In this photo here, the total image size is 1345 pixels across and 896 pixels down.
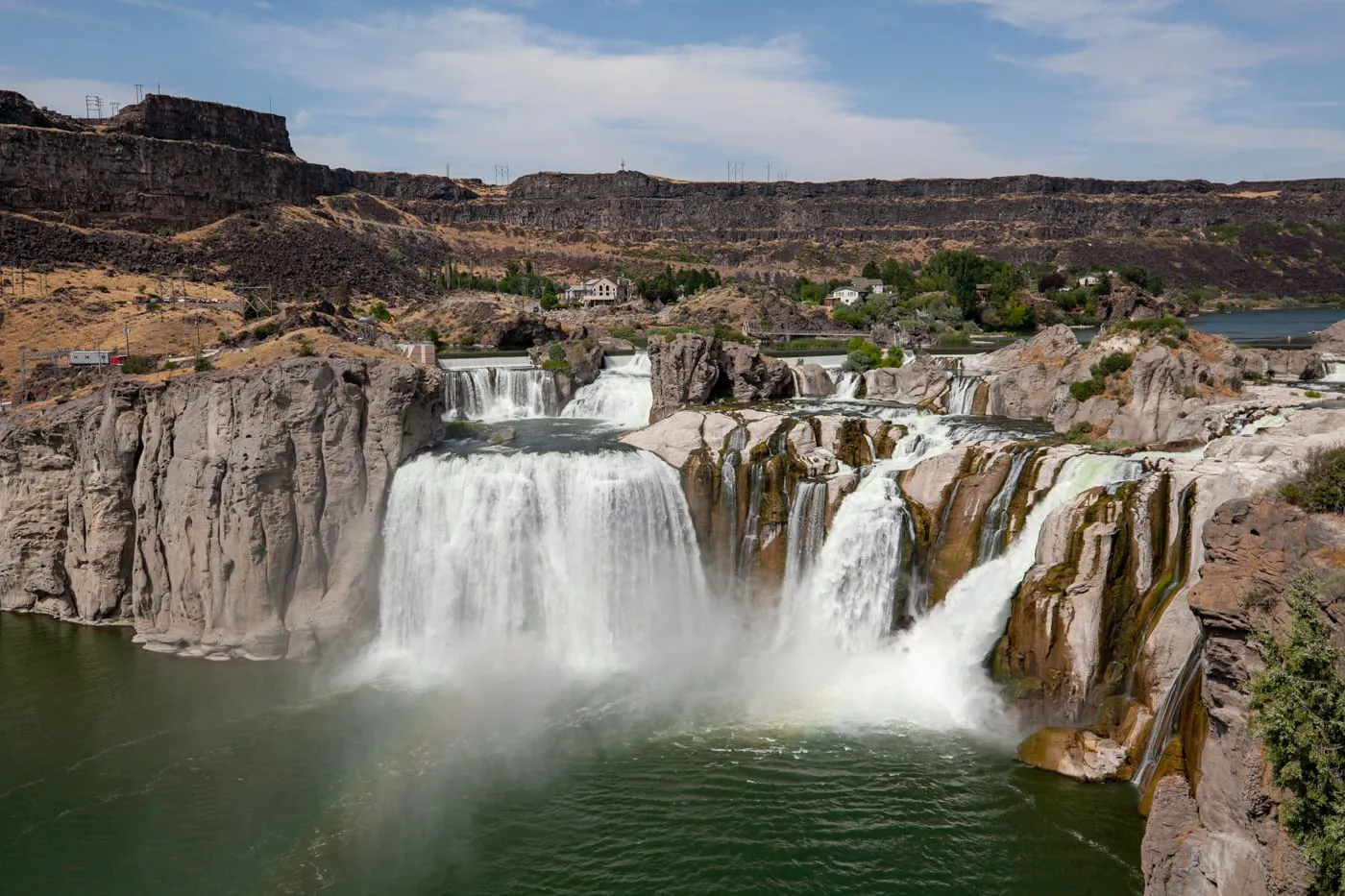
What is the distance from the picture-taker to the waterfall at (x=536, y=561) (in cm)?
2530

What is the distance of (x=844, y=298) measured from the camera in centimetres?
9062

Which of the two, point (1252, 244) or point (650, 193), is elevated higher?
point (650, 193)

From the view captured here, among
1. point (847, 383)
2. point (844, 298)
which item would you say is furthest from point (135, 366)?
point (844, 298)

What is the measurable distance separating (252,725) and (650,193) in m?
→ 145

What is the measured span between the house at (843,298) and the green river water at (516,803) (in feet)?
230

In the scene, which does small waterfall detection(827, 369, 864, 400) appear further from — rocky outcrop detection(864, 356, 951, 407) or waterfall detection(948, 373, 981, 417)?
waterfall detection(948, 373, 981, 417)

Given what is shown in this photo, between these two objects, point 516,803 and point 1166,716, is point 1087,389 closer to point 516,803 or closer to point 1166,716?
point 1166,716

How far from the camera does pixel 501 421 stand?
4006 cm

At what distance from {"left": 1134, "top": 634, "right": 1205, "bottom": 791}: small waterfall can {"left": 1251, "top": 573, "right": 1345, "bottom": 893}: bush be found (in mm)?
4308

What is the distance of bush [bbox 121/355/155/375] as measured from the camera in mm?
36822

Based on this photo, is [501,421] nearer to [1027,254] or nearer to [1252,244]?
[1027,254]

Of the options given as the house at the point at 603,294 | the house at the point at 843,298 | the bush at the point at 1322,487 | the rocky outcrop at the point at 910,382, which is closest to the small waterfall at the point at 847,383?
the rocky outcrop at the point at 910,382

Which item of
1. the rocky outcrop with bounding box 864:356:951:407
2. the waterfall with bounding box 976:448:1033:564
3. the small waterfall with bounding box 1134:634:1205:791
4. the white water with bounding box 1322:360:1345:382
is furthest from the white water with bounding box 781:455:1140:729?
the white water with bounding box 1322:360:1345:382

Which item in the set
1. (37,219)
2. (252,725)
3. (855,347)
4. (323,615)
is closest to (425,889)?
(252,725)
